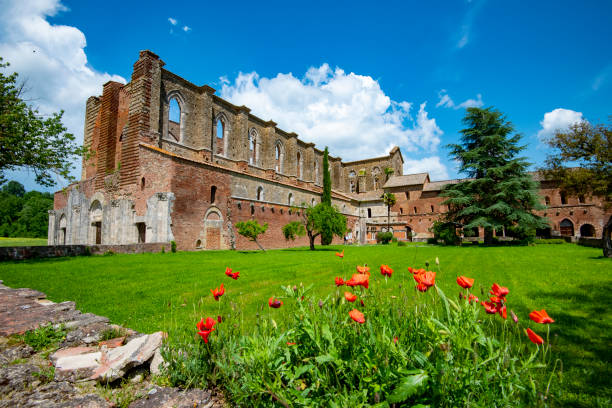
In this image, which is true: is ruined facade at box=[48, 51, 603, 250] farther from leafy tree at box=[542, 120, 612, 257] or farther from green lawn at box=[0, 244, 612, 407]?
leafy tree at box=[542, 120, 612, 257]

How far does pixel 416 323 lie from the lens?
1.90 metres

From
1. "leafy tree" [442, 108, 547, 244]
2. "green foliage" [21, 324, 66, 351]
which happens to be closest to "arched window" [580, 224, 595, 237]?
"leafy tree" [442, 108, 547, 244]

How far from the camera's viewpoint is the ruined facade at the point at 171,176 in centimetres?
1734

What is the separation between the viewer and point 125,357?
2105mm

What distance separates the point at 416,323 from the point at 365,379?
60 cm

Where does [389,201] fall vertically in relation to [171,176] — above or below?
above

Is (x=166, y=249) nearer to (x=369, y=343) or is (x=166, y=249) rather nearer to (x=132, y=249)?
(x=132, y=249)

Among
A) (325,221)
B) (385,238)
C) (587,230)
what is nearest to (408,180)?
(385,238)

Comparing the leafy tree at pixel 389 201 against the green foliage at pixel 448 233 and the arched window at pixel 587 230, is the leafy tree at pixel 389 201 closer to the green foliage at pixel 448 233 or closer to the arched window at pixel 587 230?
the green foliage at pixel 448 233

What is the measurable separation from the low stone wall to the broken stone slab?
12800mm

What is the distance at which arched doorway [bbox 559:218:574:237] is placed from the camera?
32.4 m

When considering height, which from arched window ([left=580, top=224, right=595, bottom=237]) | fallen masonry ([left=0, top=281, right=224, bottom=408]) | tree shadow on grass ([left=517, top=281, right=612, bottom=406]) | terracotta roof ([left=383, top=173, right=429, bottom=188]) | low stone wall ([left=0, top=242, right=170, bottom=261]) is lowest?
tree shadow on grass ([left=517, top=281, right=612, bottom=406])

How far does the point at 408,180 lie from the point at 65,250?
3919cm

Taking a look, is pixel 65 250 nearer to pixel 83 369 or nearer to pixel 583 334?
pixel 83 369
